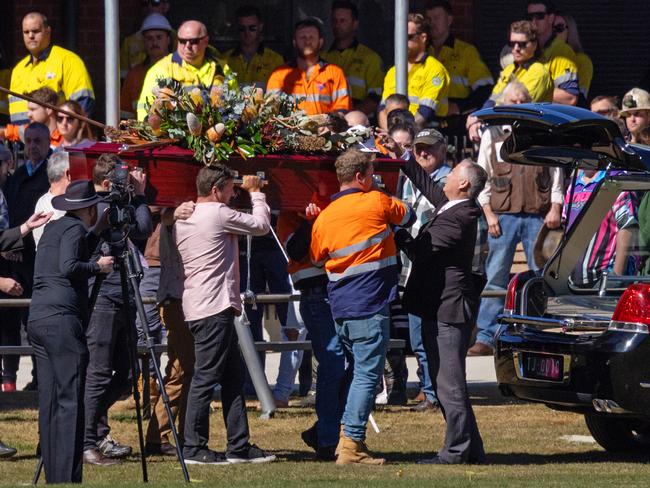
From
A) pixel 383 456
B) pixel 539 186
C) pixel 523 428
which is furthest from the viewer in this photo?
pixel 539 186

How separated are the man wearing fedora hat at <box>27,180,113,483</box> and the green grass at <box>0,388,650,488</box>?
0.26 meters

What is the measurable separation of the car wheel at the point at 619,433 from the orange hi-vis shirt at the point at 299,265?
1968 mm

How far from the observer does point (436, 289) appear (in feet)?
31.3

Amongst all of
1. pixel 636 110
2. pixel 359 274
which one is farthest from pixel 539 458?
pixel 636 110

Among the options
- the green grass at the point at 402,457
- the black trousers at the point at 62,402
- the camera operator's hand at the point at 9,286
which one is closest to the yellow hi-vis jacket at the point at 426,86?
the green grass at the point at 402,457

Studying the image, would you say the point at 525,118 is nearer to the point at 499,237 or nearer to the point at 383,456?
the point at 383,456

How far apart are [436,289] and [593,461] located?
4.95 ft

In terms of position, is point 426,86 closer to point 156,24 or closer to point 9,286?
point 156,24

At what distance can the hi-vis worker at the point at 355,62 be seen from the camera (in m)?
15.6

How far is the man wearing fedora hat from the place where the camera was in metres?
8.76

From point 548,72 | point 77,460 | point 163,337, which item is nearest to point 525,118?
point 77,460

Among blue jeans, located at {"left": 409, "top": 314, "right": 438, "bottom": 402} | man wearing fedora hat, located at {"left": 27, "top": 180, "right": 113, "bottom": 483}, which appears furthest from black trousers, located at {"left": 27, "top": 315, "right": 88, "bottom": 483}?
blue jeans, located at {"left": 409, "top": 314, "right": 438, "bottom": 402}

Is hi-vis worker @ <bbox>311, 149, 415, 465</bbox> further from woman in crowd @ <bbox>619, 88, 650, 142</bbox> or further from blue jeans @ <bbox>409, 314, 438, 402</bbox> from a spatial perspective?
woman in crowd @ <bbox>619, 88, 650, 142</bbox>

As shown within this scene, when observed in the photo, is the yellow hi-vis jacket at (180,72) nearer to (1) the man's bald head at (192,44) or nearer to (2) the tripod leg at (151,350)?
(1) the man's bald head at (192,44)
